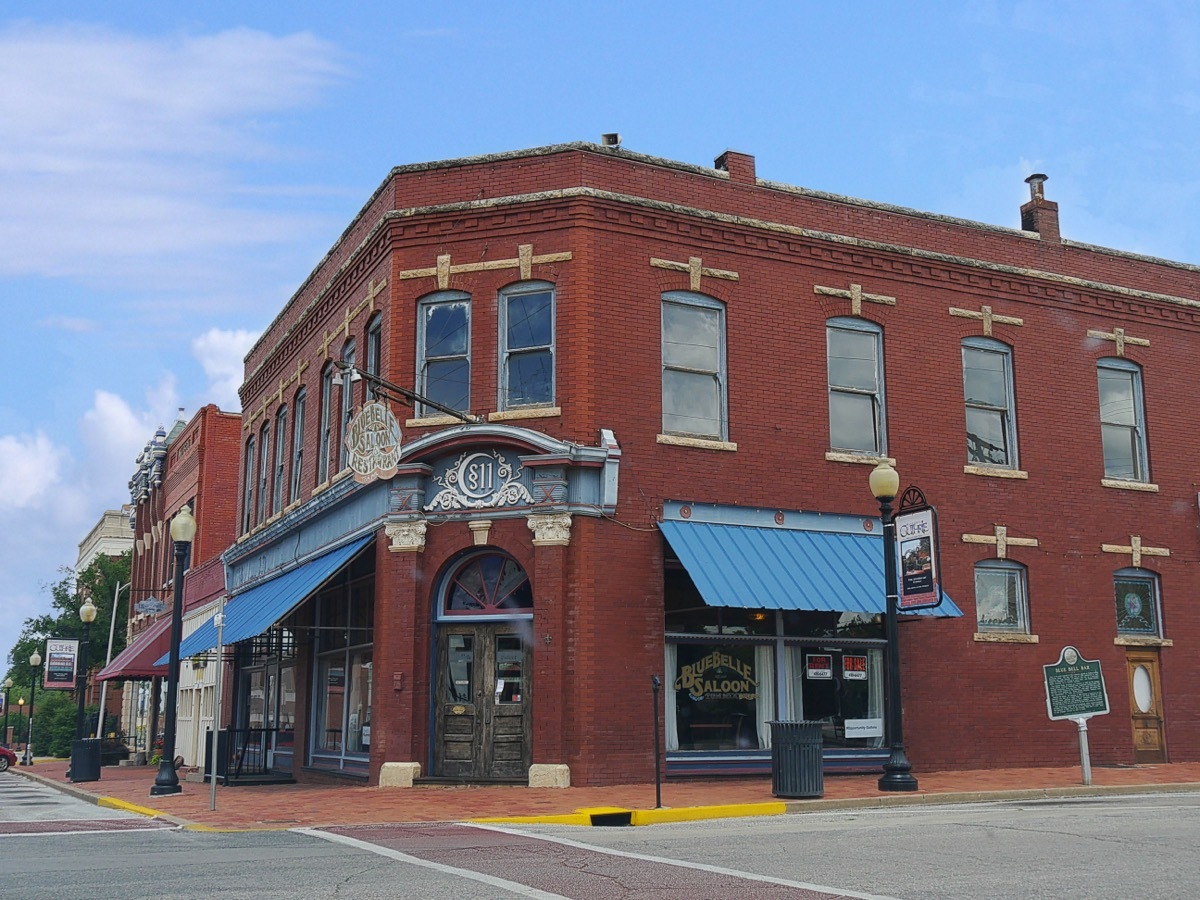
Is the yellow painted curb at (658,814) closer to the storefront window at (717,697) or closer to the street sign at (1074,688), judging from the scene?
the storefront window at (717,697)

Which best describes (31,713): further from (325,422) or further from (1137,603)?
(1137,603)

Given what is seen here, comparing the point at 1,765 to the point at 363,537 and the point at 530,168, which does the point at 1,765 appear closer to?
the point at 363,537

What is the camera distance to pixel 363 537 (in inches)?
832

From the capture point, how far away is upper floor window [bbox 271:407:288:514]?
1119 inches

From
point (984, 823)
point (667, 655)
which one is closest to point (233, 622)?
point (667, 655)

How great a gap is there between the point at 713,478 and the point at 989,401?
5.97 metres

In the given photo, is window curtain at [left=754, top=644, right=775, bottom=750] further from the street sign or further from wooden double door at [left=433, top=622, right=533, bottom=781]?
the street sign

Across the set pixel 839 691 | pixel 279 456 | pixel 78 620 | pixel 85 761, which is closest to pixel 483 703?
pixel 839 691

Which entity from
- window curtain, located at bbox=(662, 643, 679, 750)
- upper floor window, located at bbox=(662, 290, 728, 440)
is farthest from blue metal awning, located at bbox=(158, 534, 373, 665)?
upper floor window, located at bbox=(662, 290, 728, 440)

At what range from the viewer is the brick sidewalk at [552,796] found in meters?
15.4

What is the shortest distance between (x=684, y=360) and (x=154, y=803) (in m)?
10.2

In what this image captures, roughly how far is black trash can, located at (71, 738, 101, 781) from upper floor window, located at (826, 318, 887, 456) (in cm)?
1598

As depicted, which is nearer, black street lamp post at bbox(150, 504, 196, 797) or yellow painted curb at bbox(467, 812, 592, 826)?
yellow painted curb at bbox(467, 812, 592, 826)

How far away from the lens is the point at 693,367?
20469 mm
